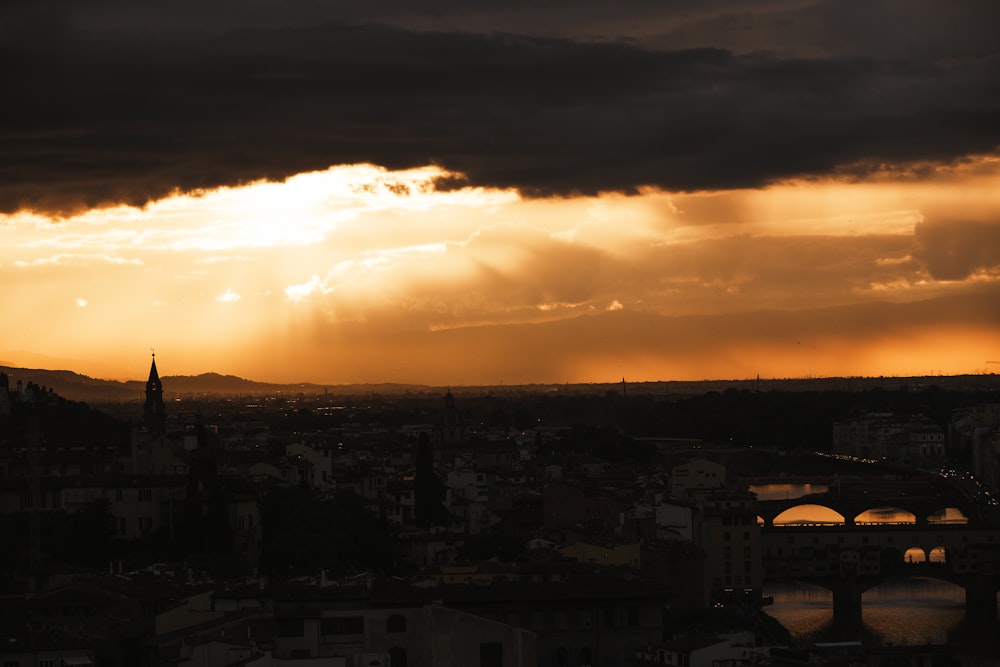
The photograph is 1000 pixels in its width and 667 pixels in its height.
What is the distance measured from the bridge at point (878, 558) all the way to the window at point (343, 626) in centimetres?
1957

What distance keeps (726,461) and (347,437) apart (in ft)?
64.3

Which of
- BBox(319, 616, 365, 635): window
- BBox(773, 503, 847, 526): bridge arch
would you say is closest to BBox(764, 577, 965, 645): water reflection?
BBox(319, 616, 365, 635): window

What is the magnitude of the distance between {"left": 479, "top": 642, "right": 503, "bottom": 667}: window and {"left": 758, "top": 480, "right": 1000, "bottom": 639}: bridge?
19833 millimetres

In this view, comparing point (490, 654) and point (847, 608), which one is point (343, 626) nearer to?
point (490, 654)

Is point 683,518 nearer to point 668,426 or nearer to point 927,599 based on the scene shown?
point 927,599

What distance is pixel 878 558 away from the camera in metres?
49.2

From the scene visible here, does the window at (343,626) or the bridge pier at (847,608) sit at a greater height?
the window at (343,626)

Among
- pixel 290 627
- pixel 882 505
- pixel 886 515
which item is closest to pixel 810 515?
pixel 882 505

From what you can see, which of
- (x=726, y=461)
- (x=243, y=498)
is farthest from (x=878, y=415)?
(x=243, y=498)

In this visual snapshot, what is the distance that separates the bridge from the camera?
4550 cm

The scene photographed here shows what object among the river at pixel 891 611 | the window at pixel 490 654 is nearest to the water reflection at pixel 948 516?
the river at pixel 891 611

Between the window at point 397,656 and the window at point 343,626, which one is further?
the window at point 343,626

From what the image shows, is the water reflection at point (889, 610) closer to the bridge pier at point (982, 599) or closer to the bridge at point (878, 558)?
the bridge pier at point (982, 599)

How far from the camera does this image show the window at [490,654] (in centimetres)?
2103
